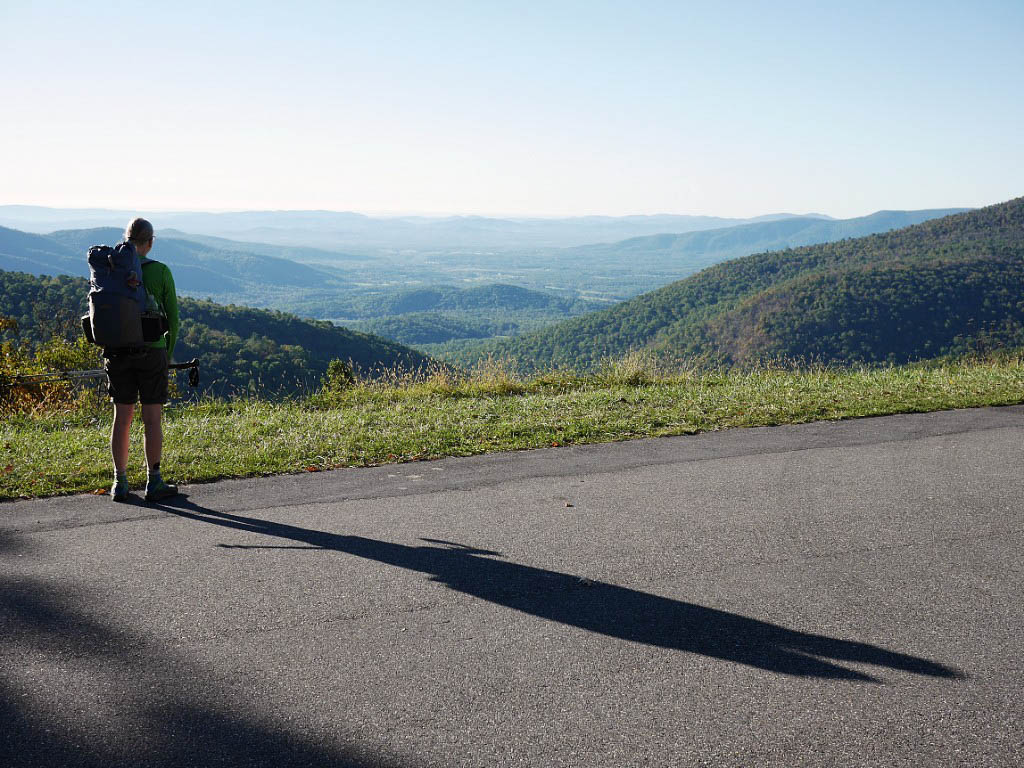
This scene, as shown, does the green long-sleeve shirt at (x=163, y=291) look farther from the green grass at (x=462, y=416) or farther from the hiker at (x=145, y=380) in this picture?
the green grass at (x=462, y=416)

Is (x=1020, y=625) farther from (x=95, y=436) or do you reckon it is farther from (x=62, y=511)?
(x=95, y=436)

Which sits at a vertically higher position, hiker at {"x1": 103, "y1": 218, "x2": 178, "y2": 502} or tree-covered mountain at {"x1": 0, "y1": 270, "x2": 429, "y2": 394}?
hiker at {"x1": 103, "y1": 218, "x2": 178, "y2": 502}

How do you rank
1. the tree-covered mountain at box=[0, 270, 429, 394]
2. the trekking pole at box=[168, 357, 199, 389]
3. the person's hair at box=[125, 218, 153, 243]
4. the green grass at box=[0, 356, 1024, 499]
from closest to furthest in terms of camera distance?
the person's hair at box=[125, 218, 153, 243] → the trekking pole at box=[168, 357, 199, 389] → the green grass at box=[0, 356, 1024, 499] → the tree-covered mountain at box=[0, 270, 429, 394]

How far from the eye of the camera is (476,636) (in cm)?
321

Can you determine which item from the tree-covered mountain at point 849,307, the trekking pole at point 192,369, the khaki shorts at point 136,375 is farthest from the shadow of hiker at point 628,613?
the tree-covered mountain at point 849,307

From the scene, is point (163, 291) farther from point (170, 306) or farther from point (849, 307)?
point (849, 307)

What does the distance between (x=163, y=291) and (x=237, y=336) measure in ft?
151

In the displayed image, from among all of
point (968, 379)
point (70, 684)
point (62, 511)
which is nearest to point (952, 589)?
point (70, 684)

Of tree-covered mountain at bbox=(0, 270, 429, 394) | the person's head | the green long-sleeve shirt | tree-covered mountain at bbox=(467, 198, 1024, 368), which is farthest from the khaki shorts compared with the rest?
tree-covered mountain at bbox=(467, 198, 1024, 368)

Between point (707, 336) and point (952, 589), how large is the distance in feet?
246

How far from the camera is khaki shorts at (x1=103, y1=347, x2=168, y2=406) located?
5.02 m

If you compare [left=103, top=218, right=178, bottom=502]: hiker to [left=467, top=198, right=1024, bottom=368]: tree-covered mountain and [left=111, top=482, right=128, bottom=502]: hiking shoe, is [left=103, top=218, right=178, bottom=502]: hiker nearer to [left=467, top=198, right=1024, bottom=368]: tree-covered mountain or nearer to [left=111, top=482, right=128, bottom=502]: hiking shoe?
[left=111, top=482, right=128, bottom=502]: hiking shoe

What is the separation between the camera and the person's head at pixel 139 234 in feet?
16.1

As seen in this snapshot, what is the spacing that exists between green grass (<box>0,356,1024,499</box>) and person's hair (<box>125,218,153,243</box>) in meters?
1.85
